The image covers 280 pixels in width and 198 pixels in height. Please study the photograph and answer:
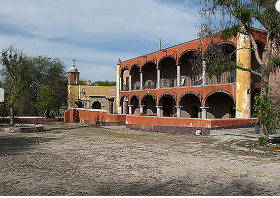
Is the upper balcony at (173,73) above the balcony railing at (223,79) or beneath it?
above

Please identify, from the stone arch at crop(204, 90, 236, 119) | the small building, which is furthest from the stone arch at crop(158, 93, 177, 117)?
the small building

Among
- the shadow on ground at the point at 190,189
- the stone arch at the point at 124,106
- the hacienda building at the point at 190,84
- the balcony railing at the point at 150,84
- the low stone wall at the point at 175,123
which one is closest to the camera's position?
the shadow on ground at the point at 190,189

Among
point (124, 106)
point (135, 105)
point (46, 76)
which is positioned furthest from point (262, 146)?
point (46, 76)

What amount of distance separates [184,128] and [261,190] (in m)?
11.0

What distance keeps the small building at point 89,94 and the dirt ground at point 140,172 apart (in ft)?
98.9

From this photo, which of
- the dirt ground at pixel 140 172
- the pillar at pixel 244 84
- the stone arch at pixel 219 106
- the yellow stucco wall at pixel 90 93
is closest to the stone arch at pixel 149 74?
the stone arch at pixel 219 106

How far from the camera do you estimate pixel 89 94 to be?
41.5 meters

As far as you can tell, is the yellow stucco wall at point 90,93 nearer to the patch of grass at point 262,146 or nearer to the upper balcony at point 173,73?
the upper balcony at point 173,73

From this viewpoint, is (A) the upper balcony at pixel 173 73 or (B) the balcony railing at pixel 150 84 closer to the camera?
(A) the upper balcony at pixel 173 73

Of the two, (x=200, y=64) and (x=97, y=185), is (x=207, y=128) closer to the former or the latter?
(x=200, y=64)

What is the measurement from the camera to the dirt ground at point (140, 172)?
508cm

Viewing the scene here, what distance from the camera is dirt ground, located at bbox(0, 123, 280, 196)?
508 cm

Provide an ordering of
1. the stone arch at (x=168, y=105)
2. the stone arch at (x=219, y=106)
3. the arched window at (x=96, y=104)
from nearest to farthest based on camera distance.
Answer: the stone arch at (x=219, y=106)
the stone arch at (x=168, y=105)
the arched window at (x=96, y=104)

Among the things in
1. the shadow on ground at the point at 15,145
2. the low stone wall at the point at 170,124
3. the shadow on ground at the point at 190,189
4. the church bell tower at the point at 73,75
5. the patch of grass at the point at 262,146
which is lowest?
the shadow on ground at the point at 15,145
